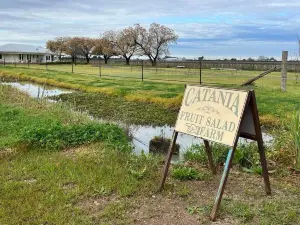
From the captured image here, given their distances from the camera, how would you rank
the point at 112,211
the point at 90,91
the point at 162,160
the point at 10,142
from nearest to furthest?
the point at 112,211 < the point at 162,160 < the point at 10,142 < the point at 90,91

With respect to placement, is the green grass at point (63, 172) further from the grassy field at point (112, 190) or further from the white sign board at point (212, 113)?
the white sign board at point (212, 113)

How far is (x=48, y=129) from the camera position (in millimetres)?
6914

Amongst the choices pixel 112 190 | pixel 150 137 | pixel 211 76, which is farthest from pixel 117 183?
pixel 211 76

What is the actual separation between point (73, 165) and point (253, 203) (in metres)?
2.67

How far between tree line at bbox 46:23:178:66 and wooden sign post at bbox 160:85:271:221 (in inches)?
2165

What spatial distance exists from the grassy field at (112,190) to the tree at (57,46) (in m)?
72.6

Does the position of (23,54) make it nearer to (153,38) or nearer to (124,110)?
(153,38)

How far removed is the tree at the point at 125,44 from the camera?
62.9 meters

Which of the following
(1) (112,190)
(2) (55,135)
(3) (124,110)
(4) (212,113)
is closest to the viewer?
(4) (212,113)

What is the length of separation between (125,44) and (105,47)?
622cm

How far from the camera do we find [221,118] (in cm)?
394

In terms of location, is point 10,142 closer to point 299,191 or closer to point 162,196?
point 162,196

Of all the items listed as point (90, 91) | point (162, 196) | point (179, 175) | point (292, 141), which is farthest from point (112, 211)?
point (90, 91)

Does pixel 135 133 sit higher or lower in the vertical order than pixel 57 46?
lower
